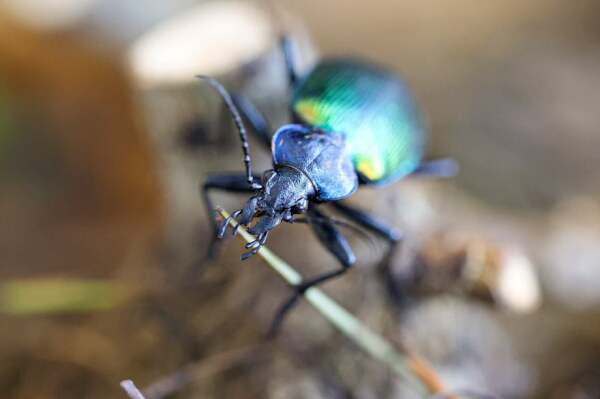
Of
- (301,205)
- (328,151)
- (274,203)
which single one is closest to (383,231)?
(328,151)

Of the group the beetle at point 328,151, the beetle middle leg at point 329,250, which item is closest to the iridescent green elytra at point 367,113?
the beetle at point 328,151

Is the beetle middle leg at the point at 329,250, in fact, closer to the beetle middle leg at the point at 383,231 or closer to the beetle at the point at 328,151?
the beetle at the point at 328,151

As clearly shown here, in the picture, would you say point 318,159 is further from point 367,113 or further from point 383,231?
point 367,113

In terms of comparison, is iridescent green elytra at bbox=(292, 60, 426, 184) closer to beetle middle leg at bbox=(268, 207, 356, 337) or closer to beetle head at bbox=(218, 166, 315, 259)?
beetle middle leg at bbox=(268, 207, 356, 337)

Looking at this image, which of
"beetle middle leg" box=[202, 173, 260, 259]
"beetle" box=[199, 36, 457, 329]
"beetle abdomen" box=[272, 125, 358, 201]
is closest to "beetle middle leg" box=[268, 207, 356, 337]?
"beetle" box=[199, 36, 457, 329]

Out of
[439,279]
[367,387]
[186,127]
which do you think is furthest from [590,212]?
[186,127]
